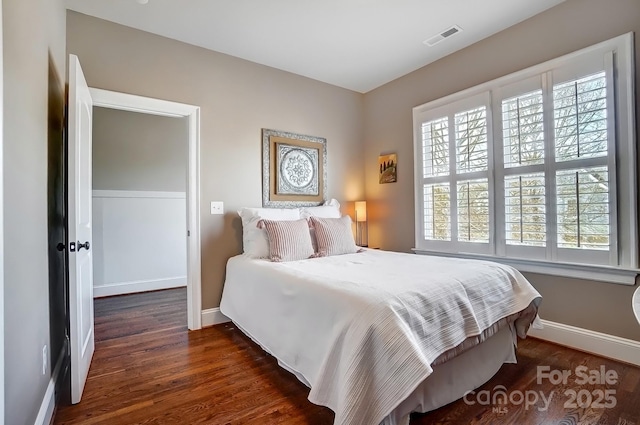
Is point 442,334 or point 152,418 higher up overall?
point 442,334

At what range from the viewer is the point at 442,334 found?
1.54m

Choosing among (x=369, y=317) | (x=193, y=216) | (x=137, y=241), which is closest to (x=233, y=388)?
(x=369, y=317)

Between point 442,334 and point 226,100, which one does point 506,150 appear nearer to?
point 442,334

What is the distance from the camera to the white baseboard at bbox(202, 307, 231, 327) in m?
3.00

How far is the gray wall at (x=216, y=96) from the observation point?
2600mm

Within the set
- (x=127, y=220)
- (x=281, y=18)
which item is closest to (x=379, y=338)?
(x=281, y=18)

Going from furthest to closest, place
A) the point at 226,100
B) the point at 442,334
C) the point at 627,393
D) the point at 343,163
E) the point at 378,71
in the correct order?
the point at 343,163
the point at 378,71
the point at 226,100
the point at 627,393
the point at 442,334

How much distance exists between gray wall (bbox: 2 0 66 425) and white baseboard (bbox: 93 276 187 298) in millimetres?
2701

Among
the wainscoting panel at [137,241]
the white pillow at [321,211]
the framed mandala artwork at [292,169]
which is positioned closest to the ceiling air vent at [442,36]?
the framed mandala artwork at [292,169]

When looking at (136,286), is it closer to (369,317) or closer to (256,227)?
(256,227)

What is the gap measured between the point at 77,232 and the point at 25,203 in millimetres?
498

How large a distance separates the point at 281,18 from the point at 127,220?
3.36m

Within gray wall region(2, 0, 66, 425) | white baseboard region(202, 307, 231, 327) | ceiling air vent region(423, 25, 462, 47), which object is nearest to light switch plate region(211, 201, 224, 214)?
white baseboard region(202, 307, 231, 327)

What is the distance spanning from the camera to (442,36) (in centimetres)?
289
